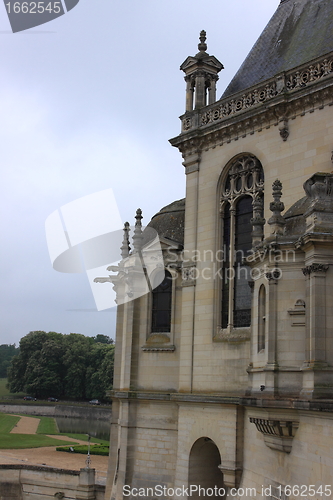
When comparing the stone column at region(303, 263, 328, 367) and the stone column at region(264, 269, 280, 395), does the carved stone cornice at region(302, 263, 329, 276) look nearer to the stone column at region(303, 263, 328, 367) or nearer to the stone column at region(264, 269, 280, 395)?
the stone column at region(303, 263, 328, 367)

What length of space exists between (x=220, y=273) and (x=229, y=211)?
8.37 feet

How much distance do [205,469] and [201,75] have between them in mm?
16745

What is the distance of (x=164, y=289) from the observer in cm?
2630

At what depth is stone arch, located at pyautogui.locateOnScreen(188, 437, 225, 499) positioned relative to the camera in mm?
22594

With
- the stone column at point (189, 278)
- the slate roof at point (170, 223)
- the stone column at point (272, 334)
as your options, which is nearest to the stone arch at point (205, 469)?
the stone column at point (189, 278)

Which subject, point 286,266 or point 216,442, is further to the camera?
point 216,442

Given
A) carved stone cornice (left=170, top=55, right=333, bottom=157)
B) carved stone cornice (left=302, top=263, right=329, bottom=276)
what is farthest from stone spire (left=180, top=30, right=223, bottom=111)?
carved stone cornice (left=302, top=263, right=329, bottom=276)

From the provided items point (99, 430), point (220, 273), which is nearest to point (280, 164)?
point (220, 273)

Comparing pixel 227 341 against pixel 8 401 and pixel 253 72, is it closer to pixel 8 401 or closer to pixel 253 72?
pixel 253 72

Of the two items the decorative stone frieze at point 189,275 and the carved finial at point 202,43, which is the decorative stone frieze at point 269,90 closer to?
the carved finial at point 202,43

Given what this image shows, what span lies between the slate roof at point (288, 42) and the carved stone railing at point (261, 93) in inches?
38.0

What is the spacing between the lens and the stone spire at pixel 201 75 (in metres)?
26.5

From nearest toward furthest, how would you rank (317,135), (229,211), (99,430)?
(317,135)
(229,211)
(99,430)

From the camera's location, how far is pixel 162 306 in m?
26.2
